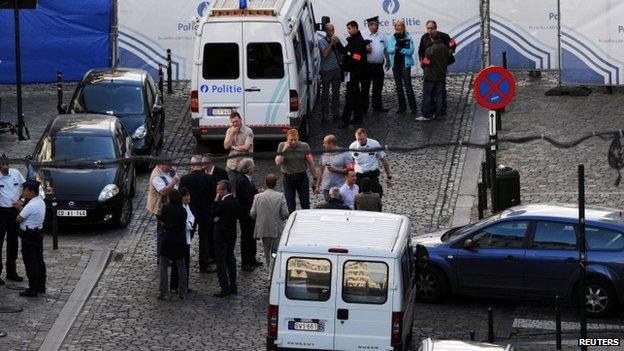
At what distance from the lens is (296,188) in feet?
83.0

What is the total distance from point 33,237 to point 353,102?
10562 mm

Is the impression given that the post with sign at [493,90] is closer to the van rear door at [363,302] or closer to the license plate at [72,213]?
the license plate at [72,213]

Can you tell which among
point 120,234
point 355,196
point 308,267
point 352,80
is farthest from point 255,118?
point 308,267

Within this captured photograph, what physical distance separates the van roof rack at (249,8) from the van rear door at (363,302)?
448 inches

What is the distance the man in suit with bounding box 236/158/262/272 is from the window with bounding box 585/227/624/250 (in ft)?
16.2

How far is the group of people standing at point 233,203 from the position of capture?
2180 cm

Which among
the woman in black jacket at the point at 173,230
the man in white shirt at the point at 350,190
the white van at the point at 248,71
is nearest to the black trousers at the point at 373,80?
the white van at the point at 248,71

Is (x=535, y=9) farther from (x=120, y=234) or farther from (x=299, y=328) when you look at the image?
(x=299, y=328)

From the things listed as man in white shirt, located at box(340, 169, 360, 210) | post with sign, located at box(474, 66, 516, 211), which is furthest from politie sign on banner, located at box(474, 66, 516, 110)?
man in white shirt, located at box(340, 169, 360, 210)

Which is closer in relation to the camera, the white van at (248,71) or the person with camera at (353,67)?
the white van at (248,71)

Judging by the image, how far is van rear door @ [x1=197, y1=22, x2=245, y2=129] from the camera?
29.0 metres

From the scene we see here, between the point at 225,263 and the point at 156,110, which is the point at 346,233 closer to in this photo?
the point at 225,263

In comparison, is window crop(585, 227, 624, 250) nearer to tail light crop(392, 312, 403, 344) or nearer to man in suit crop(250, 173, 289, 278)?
tail light crop(392, 312, 403, 344)

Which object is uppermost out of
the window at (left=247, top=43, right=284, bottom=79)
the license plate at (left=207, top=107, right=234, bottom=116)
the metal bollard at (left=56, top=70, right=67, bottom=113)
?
the window at (left=247, top=43, right=284, bottom=79)
